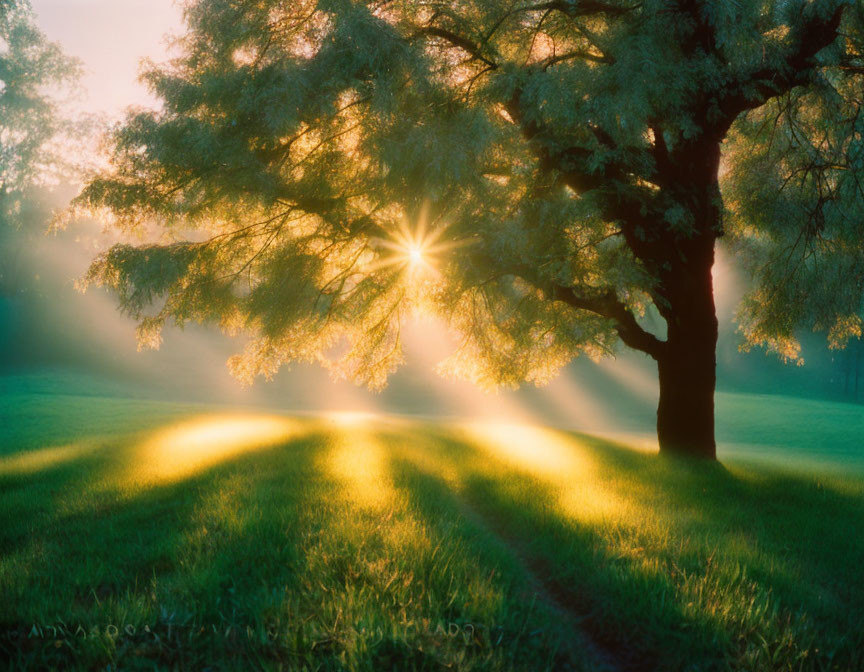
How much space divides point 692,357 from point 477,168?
525 centimetres

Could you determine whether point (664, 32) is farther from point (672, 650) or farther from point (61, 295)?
point (61, 295)

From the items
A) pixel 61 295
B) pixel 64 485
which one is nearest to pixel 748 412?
pixel 64 485

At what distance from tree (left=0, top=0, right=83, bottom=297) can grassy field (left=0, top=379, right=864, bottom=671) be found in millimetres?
33621

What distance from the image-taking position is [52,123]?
3247cm

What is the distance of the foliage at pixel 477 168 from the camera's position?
21.7 ft

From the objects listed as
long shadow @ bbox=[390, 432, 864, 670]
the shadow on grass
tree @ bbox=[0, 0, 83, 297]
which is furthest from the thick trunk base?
tree @ bbox=[0, 0, 83, 297]

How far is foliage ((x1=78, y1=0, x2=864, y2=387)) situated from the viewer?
662cm

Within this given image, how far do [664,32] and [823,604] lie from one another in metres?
6.90

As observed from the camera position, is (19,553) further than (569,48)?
No

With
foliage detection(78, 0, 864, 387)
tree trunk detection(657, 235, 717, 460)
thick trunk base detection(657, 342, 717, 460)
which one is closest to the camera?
foliage detection(78, 0, 864, 387)

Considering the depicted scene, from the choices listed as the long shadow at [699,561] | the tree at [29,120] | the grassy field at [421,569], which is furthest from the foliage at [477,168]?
the tree at [29,120]

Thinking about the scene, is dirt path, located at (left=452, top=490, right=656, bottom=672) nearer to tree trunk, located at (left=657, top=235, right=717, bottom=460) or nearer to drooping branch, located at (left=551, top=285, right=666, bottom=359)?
drooping branch, located at (left=551, top=285, right=666, bottom=359)

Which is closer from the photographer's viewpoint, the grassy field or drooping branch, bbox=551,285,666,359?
the grassy field

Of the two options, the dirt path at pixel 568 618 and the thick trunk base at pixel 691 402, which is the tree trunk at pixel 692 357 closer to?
the thick trunk base at pixel 691 402
